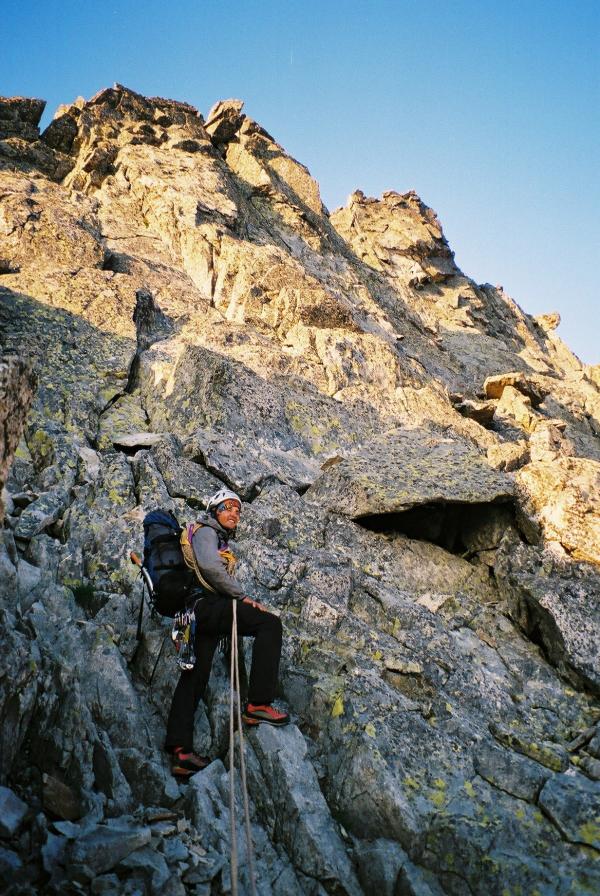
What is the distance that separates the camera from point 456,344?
48.7 m

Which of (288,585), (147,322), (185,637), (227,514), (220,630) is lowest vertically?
(185,637)

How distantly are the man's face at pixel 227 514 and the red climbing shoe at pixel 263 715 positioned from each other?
289 cm

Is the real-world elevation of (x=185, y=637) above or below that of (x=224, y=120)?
below

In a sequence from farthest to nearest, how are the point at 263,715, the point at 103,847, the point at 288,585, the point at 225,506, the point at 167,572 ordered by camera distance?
1. the point at 288,585
2. the point at 225,506
3. the point at 167,572
4. the point at 263,715
5. the point at 103,847

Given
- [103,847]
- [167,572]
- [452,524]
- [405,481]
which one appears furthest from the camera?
[452,524]

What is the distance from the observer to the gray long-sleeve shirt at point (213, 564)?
8.89 m

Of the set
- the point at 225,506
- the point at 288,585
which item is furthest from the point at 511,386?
the point at 225,506

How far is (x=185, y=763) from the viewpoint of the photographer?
8016 millimetres

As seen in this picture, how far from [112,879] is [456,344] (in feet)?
156

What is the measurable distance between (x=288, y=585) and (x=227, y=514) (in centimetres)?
341

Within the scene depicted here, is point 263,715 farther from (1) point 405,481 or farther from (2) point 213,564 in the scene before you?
(1) point 405,481

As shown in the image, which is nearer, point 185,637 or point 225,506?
point 185,637

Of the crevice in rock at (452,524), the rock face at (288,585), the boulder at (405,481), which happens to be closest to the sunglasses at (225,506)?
the rock face at (288,585)

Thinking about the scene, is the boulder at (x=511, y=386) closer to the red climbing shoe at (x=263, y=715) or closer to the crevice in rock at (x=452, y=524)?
the crevice in rock at (x=452, y=524)
